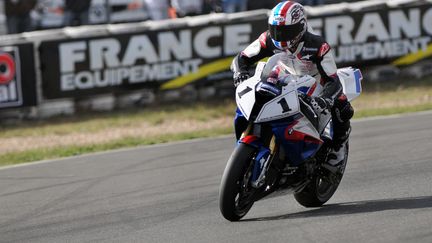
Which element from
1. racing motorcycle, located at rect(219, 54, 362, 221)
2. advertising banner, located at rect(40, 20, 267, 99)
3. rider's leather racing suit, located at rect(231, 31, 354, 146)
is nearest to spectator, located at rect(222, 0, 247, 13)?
advertising banner, located at rect(40, 20, 267, 99)

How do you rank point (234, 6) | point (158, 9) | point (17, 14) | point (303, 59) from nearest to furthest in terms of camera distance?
point (303, 59)
point (17, 14)
point (158, 9)
point (234, 6)

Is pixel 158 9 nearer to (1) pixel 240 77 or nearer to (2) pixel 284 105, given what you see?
(1) pixel 240 77

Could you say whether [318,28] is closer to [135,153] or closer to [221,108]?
[221,108]

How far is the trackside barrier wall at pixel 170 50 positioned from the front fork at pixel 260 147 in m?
7.31

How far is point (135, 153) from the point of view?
9.74m

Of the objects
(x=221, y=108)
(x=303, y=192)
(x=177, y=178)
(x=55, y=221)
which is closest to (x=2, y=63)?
(x=221, y=108)

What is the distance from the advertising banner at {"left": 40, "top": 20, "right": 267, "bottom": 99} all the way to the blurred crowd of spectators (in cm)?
201

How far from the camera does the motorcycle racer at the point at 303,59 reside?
602 cm

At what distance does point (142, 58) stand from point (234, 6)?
3.31 metres

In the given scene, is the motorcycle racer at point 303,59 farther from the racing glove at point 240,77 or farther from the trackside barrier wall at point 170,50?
the trackside barrier wall at point 170,50

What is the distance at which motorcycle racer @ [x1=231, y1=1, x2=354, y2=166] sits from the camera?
19.8 ft

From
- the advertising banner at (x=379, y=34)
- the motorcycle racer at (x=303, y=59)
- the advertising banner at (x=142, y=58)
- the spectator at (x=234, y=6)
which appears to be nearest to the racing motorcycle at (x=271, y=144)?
the motorcycle racer at (x=303, y=59)

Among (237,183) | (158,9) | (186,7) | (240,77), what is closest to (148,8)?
(158,9)

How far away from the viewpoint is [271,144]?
578 centimetres
